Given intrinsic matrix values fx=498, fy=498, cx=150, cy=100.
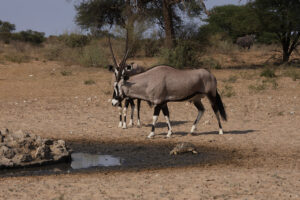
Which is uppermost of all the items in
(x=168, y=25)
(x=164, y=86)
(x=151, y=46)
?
(x=168, y=25)

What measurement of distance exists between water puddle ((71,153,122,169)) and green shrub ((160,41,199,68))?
44.4 feet

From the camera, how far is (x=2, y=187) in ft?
20.0

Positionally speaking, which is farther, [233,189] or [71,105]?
[71,105]

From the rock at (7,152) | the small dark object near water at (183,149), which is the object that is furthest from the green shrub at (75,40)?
the rock at (7,152)

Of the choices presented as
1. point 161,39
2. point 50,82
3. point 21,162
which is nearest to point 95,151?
point 21,162

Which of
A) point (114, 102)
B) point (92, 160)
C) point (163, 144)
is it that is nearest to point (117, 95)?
point (114, 102)

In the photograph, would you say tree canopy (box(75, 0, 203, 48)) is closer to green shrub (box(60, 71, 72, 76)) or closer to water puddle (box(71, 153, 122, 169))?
green shrub (box(60, 71, 72, 76))

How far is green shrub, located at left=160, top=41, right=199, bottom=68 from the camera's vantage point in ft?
71.3

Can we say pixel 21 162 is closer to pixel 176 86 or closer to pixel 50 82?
pixel 176 86

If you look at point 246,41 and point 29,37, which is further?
point 29,37

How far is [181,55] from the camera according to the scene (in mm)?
22047

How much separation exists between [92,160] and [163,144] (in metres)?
1.74

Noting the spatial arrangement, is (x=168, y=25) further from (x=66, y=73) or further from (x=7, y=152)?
(x=7, y=152)

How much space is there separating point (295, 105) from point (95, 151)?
7.14 metres
